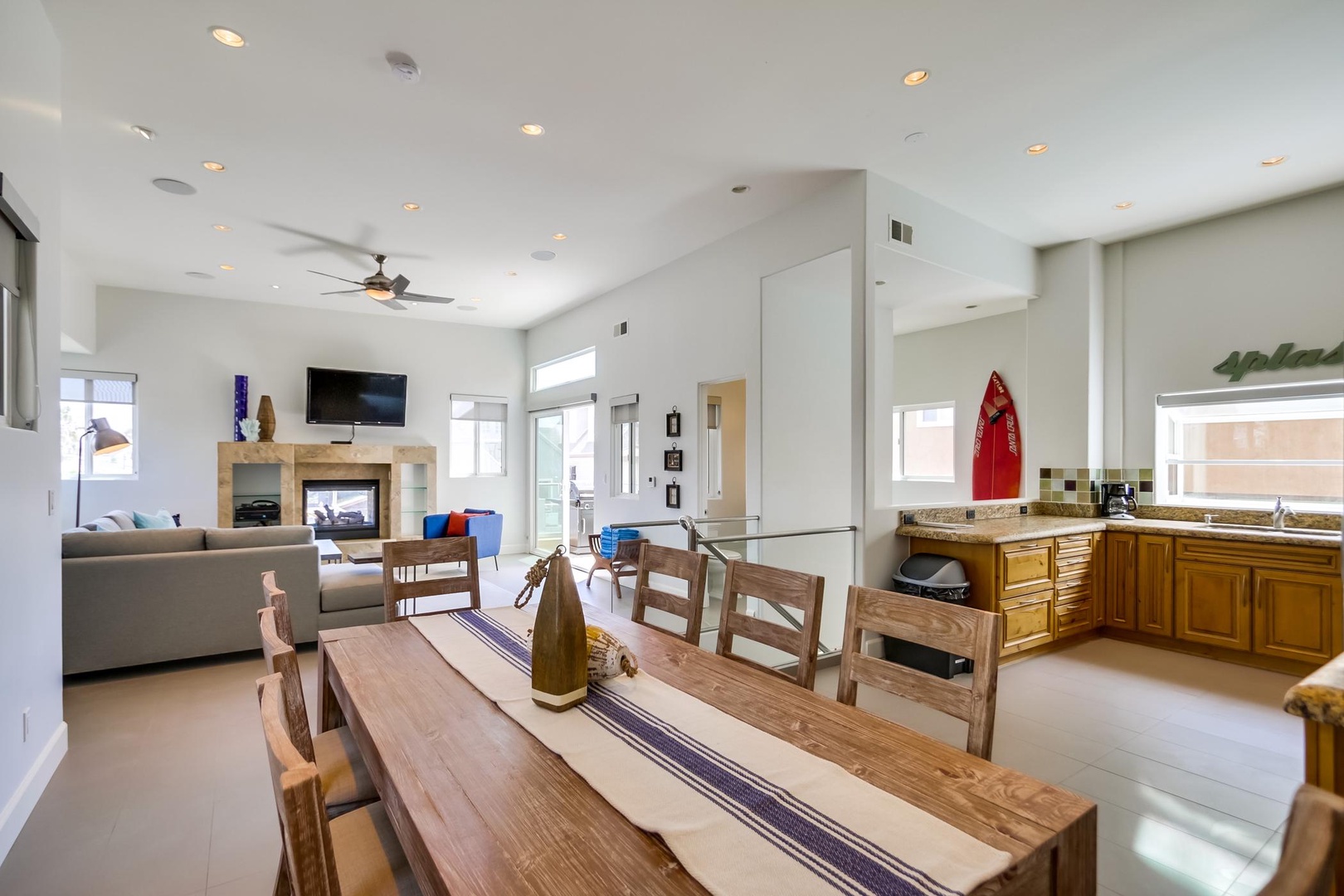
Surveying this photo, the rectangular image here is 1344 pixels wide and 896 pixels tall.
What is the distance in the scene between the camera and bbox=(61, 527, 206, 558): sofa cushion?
3.80 m

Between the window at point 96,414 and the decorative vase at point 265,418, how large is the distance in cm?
122

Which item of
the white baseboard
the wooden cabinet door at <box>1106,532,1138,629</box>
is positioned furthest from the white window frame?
the white baseboard

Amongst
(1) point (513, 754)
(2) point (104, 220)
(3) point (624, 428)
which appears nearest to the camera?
(1) point (513, 754)

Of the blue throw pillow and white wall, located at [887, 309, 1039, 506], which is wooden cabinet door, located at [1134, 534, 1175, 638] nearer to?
white wall, located at [887, 309, 1039, 506]

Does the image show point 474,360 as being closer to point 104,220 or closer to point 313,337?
point 313,337

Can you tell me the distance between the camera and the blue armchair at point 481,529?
6898 mm

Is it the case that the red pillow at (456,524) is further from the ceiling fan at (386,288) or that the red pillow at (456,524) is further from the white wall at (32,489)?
the white wall at (32,489)

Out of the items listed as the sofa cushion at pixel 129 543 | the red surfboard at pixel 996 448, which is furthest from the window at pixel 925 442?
the sofa cushion at pixel 129 543

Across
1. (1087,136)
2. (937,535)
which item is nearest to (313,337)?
(937,535)

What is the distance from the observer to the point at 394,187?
451cm

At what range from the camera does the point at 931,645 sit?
58.6 inches

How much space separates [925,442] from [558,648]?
6.71m

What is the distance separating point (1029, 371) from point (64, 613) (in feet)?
23.4

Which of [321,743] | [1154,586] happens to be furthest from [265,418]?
[1154,586]
